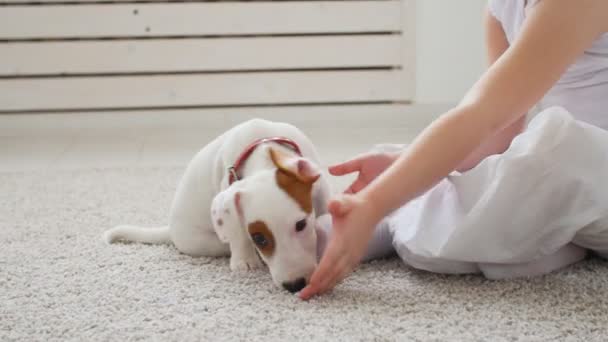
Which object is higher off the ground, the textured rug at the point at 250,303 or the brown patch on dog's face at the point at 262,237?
the brown patch on dog's face at the point at 262,237

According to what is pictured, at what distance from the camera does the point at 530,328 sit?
33.7 inches

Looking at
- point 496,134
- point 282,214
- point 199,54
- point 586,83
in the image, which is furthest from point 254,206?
point 199,54

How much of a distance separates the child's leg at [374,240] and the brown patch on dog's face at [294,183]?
0.19 feet

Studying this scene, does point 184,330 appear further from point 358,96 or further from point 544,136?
point 358,96

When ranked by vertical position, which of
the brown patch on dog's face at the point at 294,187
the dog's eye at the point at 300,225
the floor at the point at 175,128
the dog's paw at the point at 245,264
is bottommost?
the floor at the point at 175,128

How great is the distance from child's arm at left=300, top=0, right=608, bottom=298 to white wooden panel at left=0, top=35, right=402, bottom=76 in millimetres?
1700

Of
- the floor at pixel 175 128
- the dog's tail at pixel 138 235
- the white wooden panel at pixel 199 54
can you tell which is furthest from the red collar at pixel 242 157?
the white wooden panel at pixel 199 54

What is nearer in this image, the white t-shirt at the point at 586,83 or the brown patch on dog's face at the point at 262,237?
the brown patch on dog's face at the point at 262,237

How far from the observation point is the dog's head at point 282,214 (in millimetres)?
986

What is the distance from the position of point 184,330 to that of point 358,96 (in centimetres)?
188

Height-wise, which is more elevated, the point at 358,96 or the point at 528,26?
the point at 528,26

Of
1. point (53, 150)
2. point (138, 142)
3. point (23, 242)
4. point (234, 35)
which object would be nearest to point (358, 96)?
point (234, 35)

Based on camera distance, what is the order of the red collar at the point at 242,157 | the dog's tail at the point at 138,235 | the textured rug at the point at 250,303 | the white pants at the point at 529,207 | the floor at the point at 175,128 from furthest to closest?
1. the floor at the point at 175,128
2. the dog's tail at the point at 138,235
3. the red collar at the point at 242,157
4. the white pants at the point at 529,207
5. the textured rug at the point at 250,303

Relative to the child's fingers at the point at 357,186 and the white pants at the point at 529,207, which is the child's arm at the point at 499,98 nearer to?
the white pants at the point at 529,207
